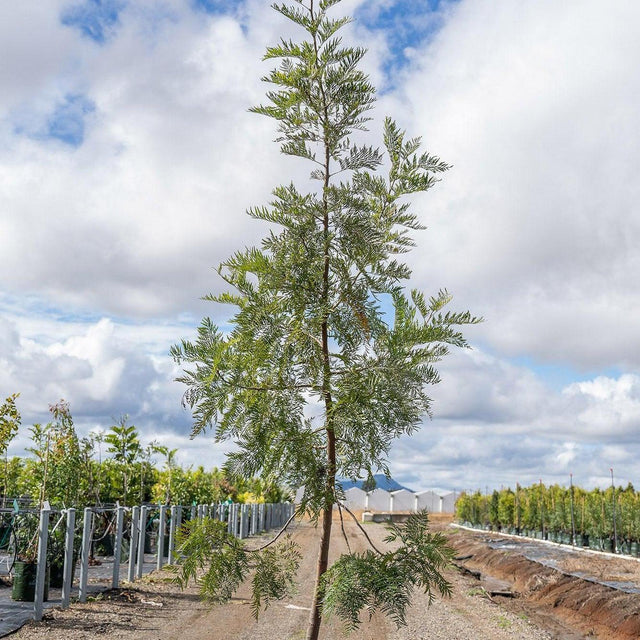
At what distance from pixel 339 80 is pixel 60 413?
11061 mm

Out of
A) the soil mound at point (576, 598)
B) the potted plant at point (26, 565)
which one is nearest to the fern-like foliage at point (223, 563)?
the potted plant at point (26, 565)

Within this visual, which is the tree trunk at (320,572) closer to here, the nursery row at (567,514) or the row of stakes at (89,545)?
the row of stakes at (89,545)

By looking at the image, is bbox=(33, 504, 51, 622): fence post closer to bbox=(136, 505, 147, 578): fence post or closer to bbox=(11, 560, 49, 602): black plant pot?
bbox=(11, 560, 49, 602): black plant pot

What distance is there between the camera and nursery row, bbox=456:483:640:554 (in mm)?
29234

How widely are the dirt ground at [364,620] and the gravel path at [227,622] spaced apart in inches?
0.5

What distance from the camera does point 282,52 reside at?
4770 mm

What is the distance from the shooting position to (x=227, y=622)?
10641 mm

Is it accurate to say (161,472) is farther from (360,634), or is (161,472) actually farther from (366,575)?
(366,575)

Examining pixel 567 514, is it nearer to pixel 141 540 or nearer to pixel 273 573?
pixel 141 540

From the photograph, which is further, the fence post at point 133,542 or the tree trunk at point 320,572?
the fence post at point 133,542

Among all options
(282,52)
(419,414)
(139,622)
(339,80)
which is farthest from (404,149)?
(139,622)

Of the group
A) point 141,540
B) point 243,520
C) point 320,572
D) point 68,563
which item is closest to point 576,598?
point 141,540

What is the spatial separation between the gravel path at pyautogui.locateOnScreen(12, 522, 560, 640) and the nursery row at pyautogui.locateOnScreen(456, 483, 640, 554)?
15.8 meters

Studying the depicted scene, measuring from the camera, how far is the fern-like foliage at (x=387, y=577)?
13.6 feet
